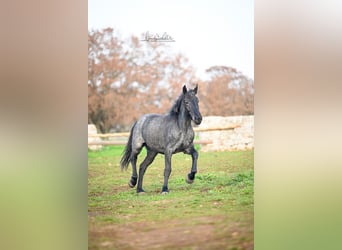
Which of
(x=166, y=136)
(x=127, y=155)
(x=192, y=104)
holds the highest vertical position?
(x=192, y=104)

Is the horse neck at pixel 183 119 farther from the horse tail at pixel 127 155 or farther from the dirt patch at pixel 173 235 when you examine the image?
the dirt patch at pixel 173 235

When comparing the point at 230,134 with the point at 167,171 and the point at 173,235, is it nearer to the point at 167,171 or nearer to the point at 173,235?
the point at 167,171

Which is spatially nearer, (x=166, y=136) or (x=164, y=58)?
(x=164, y=58)

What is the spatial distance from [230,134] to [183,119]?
0.39 metres

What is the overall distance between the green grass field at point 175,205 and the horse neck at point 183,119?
22 centimetres

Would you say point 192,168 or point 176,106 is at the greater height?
point 176,106

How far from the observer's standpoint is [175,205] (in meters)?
3.59

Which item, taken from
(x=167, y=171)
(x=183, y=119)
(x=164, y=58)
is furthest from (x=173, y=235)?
(x=164, y=58)
